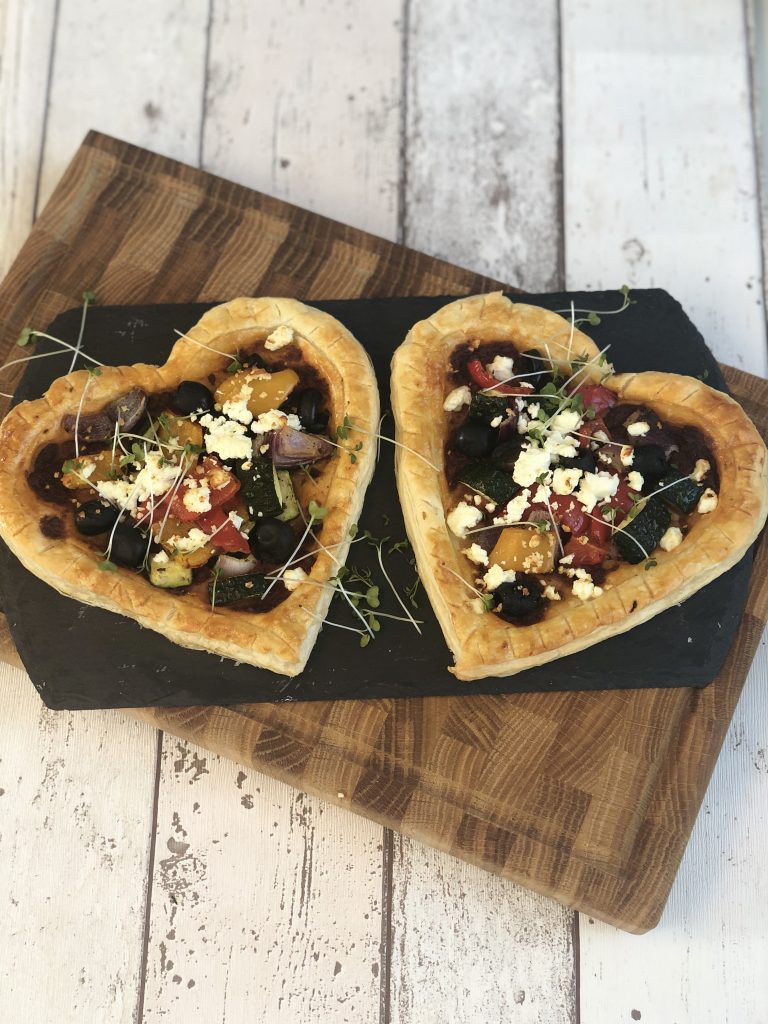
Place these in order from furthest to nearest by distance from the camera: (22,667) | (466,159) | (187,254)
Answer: (466,159), (187,254), (22,667)

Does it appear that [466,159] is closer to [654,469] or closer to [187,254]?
[187,254]

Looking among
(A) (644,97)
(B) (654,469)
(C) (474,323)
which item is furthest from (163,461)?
(A) (644,97)

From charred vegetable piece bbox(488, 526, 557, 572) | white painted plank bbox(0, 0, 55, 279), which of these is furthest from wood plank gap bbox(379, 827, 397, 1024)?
white painted plank bbox(0, 0, 55, 279)

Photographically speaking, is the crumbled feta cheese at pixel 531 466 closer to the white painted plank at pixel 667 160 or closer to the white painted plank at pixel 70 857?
the white painted plank at pixel 667 160

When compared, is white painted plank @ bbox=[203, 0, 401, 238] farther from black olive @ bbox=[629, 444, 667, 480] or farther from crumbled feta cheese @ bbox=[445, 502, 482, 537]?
black olive @ bbox=[629, 444, 667, 480]

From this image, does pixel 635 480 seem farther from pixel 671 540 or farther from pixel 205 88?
pixel 205 88

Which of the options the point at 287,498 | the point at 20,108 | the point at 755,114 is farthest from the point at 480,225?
the point at 20,108
